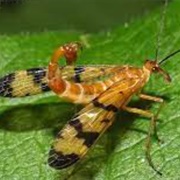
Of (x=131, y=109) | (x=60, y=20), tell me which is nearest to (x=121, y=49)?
(x=131, y=109)

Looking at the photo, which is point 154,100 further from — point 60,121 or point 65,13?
point 65,13

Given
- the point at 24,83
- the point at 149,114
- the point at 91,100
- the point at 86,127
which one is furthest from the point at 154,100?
the point at 24,83

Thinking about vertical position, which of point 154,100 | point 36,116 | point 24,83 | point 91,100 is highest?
point 24,83

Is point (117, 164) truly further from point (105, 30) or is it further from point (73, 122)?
point (105, 30)

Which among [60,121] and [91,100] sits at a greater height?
[91,100]

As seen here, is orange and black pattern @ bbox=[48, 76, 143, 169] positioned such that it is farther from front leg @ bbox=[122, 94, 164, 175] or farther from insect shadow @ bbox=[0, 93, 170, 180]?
insect shadow @ bbox=[0, 93, 170, 180]

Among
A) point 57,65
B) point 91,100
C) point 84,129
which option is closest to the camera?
point 57,65

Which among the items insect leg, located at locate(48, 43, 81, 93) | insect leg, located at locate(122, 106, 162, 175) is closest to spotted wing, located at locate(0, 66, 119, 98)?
insect leg, located at locate(122, 106, 162, 175)
